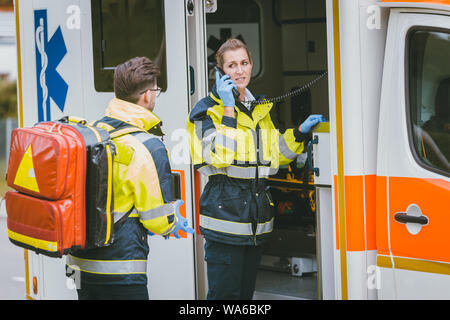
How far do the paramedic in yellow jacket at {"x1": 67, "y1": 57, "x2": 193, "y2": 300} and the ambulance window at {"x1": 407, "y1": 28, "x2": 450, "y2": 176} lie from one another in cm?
116

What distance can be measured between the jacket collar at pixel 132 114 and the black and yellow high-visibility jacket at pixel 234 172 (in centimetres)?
59

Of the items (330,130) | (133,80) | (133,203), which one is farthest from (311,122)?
(133,203)

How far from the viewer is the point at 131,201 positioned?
3564mm

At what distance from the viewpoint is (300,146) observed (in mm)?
4363

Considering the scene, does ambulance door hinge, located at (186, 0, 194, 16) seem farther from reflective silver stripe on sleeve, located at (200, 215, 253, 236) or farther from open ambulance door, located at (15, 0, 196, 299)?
reflective silver stripe on sleeve, located at (200, 215, 253, 236)

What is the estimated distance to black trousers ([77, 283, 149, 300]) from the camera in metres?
3.58

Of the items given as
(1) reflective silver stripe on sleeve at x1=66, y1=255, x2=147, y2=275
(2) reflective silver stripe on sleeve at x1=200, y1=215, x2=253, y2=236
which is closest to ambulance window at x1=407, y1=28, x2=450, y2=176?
(2) reflective silver stripe on sleeve at x1=200, y1=215, x2=253, y2=236

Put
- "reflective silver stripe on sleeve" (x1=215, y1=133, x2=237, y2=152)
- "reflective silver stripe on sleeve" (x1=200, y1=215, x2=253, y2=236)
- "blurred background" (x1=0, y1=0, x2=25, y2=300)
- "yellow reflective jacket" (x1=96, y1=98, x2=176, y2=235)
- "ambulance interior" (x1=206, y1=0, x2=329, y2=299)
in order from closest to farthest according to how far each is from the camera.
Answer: "yellow reflective jacket" (x1=96, y1=98, x2=176, y2=235) < "reflective silver stripe on sleeve" (x1=215, y1=133, x2=237, y2=152) < "reflective silver stripe on sleeve" (x1=200, y1=215, x2=253, y2=236) < "ambulance interior" (x1=206, y1=0, x2=329, y2=299) < "blurred background" (x1=0, y1=0, x2=25, y2=300)

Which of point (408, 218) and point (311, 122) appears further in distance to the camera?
point (311, 122)

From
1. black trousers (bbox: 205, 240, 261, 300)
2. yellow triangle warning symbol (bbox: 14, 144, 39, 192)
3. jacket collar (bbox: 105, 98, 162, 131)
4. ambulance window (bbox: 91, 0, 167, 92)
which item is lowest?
black trousers (bbox: 205, 240, 261, 300)

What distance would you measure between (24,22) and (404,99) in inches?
102

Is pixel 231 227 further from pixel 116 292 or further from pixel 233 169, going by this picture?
pixel 116 292

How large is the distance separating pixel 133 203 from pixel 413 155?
4.23ft

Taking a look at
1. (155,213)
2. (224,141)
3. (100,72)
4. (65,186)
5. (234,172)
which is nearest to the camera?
(65,186)
